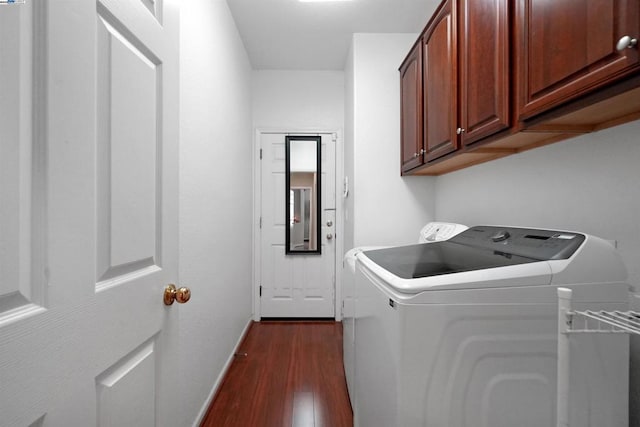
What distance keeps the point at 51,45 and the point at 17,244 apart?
0.31 metres

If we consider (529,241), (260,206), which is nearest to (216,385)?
(260,206)

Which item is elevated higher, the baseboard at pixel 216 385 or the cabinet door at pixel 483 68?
the cabinet door at pixel 483 68

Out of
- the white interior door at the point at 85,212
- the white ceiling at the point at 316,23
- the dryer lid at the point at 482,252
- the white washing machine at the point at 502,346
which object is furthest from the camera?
the white ceiling at the point at 316,23

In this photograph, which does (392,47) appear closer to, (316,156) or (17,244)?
(316,156)

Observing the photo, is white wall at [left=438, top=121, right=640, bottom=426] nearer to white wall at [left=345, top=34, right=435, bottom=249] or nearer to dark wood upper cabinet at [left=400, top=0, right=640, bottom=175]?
dark wood upper cabinet at [left=400, top=0, right=640, bottom=175]

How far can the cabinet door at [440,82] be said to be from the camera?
1.42 metres

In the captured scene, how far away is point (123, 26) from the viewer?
0.63 metres

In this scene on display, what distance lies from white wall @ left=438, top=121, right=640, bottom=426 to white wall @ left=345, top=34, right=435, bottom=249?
2.21ft

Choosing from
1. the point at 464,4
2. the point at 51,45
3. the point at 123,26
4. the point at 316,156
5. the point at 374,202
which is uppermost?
the point at 464,4

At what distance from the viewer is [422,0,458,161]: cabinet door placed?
4.65 feet

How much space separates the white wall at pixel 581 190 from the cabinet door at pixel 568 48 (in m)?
0.35

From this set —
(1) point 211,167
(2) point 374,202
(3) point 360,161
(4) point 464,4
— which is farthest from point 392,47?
(1) point 211,167

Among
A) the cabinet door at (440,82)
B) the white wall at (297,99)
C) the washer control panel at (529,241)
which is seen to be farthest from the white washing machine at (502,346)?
the white wall at (297,99)

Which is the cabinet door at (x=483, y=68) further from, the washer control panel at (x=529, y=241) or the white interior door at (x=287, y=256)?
the white interior door at (x=287, y=256)
